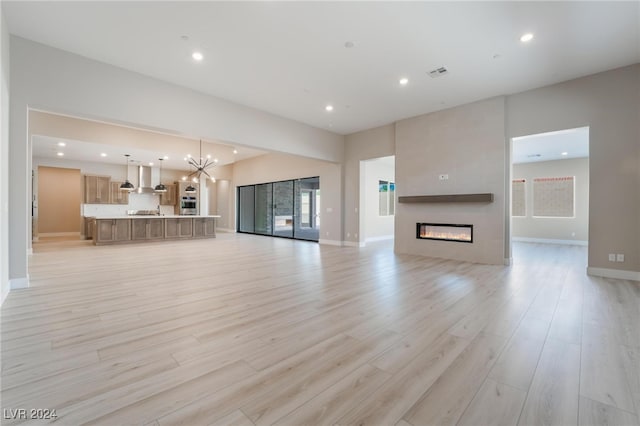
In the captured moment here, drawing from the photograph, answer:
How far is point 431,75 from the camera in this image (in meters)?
4.85

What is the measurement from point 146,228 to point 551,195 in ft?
45.8

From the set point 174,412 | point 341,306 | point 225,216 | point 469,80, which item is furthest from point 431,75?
point 225,216

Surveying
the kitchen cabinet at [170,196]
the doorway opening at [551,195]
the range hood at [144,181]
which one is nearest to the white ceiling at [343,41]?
the doorway opening at [551,195]

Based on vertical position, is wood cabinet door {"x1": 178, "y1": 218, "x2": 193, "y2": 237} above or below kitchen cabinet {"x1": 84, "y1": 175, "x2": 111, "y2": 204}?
below

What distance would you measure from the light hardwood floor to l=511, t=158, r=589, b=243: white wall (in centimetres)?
611

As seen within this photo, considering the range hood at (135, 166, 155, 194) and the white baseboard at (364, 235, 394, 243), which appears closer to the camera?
the white baseboard at (364, 235, 394, 243)

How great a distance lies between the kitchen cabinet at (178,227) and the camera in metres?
9.71

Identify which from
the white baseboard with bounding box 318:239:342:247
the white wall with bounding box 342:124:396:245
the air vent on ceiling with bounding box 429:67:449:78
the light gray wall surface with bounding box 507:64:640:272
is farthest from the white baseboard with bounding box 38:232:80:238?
the light gray wall surface with bounding box 507:64:640:272

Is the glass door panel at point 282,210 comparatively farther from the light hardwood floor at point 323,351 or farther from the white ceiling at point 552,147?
the white ceiling at point 552,147

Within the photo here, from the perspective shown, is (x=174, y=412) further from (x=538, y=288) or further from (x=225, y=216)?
(x=225, y=216)

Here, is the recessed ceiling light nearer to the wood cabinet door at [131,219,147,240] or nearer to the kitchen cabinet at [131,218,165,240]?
the kitchen cabinet at [131,218,165,240]

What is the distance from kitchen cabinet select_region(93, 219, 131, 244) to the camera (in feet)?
27.4

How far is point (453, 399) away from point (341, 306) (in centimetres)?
162

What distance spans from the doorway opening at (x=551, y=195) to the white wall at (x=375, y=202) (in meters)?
4.15
